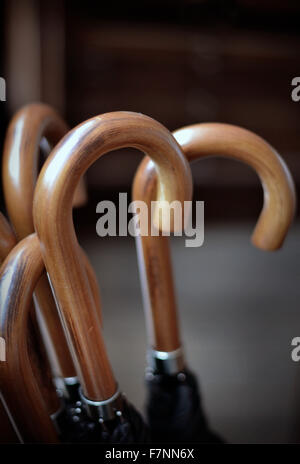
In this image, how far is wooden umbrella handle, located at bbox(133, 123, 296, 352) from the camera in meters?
0.26

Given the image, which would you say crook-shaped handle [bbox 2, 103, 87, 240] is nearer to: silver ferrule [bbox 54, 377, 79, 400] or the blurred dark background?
silver ferrule [bbox 54, 377, 79, 400]

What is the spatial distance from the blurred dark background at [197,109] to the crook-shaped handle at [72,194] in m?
0.37

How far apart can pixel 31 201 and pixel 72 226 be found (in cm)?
6

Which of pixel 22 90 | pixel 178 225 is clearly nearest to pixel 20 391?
pixel 178 225

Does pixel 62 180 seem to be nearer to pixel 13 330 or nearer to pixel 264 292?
pixel 13 330

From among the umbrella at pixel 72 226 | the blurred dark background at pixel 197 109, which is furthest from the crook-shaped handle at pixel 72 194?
the blurred dark background at pixel 197 109

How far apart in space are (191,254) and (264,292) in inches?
15.1

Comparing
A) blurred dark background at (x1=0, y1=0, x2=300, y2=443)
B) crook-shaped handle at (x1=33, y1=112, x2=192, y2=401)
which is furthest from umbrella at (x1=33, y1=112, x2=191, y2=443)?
blurred dark background at (x1=0, y1=0, x2=300, y2=443)

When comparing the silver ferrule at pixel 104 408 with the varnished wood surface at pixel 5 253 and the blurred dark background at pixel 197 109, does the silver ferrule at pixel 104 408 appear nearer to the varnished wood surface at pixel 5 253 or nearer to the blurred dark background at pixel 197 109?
the varnished wood surface at pixel 5 253

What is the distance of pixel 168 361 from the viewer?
0.32 meters

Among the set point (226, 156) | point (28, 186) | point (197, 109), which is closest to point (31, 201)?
point (28, 186)

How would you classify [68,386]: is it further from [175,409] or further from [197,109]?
[197,109]

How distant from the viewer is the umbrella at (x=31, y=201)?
256 mm
